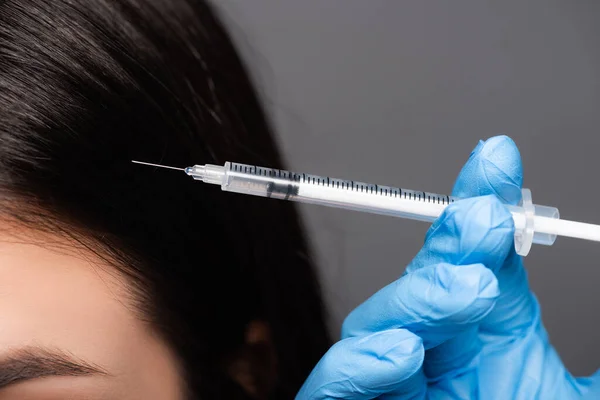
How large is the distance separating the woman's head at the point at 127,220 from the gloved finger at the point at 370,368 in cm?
36

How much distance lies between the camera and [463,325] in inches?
53.6

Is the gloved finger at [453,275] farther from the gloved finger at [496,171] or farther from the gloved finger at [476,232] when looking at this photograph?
the gloved finger at [496,171]

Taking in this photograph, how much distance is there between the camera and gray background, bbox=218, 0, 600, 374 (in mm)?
2643

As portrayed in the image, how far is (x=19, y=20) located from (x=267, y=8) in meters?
1.34

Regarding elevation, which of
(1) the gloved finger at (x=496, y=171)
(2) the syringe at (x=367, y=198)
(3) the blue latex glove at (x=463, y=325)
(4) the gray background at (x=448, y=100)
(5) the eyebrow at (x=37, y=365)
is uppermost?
(4) the gray background at (x=448, y=100)

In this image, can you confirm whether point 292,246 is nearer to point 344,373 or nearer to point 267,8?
point 344,373

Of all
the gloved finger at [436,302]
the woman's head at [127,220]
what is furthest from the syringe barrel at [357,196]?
the woman's head at [127,220]

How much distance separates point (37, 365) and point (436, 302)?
85 cm

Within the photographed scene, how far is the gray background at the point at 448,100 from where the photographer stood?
264 cm

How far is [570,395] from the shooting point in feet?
5.18

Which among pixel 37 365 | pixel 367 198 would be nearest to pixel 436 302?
pixel 367 198

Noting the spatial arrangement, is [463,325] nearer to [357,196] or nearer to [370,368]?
[370,368]

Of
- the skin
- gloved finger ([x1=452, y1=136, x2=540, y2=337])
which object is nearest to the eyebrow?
the skin

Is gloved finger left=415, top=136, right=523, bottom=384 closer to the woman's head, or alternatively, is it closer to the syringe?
the syringe
